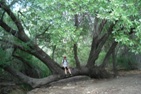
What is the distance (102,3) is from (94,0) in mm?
352

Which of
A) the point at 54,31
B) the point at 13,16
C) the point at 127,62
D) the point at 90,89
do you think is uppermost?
the point at 13,16

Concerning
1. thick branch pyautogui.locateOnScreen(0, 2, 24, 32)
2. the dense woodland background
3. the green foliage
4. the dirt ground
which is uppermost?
thick branch pyautogui.locateOnScreen(0, 2, 24, 32)

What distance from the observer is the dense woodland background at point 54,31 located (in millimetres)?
10828

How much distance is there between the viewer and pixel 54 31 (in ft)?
37.9

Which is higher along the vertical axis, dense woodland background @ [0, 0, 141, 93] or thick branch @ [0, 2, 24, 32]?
thick branch @ [0, 2, 24, 32]

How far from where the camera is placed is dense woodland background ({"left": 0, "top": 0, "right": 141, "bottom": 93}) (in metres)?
10.8

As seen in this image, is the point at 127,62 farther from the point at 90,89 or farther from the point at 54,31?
the point at 54,31

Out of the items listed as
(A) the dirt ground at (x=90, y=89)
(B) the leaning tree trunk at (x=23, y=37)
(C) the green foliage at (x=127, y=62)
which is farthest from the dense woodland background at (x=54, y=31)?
(C) the green foliage at (x=127, y=62)

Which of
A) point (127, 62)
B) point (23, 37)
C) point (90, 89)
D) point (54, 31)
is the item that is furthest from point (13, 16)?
point (127, 62)

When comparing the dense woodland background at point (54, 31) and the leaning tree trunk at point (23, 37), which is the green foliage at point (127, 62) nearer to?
the dense woodland background at point (54, 31)

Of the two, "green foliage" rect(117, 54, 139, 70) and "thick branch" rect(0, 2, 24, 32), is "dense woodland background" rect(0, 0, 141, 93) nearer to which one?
"thick branch" rect(0, 2, 24, 32)

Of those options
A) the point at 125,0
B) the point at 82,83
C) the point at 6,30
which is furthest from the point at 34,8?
the point at 82,83

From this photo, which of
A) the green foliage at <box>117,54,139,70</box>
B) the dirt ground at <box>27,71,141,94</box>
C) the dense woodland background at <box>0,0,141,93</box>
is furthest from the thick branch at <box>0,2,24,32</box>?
the green foliage at <box>117,54,139,70</box>

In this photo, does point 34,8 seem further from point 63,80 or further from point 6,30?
point 63,80
